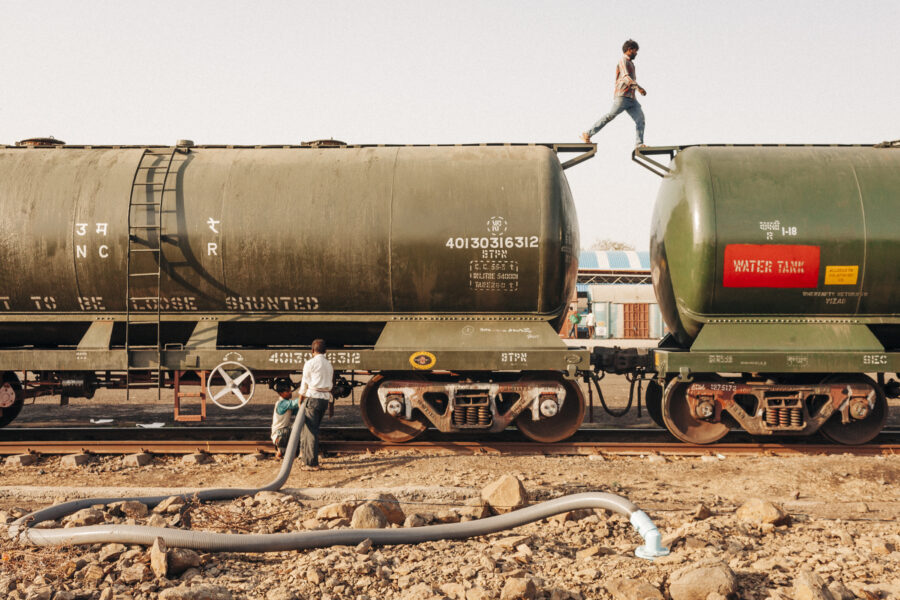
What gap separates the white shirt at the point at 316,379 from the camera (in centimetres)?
827

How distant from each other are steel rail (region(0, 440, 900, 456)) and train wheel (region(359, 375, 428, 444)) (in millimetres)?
129

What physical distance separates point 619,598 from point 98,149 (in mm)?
9887


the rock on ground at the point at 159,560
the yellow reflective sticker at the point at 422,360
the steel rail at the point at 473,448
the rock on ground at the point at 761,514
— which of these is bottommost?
the steel rail at the point at 473,448

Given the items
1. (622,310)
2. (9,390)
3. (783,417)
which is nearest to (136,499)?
(9,390)

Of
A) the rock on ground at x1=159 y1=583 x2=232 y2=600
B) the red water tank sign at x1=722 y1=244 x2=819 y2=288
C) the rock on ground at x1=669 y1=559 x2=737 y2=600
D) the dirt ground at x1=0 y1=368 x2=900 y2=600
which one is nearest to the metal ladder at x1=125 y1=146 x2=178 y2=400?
the dirt ground at x1=0 y1=368 x2=900 y2=600

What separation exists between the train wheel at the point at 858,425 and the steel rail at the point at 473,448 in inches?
6.2

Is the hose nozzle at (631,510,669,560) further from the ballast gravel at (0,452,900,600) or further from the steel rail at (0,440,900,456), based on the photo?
the steel rail at (0,440,900,456)

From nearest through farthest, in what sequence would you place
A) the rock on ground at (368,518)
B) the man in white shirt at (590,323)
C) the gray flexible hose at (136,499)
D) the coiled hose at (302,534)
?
the coiled hose at (302,534)
the gray flexible hose at (136,499)
the rock on ground at (368,518)
the man in white shirt at (590,323)

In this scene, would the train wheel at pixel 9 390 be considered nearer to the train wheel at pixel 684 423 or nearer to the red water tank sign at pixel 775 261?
the train wheel at pixel 684 423

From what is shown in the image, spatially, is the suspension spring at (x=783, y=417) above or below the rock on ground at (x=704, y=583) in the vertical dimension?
above

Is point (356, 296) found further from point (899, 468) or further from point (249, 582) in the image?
point (899, 468)

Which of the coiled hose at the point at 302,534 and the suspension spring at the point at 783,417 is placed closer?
the coiled hose at the point at 302,534

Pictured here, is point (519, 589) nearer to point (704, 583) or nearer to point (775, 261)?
point (704, 583)

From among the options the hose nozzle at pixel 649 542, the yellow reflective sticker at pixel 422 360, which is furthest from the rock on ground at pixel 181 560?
the yellow reflective sticker at pixel 422 360
